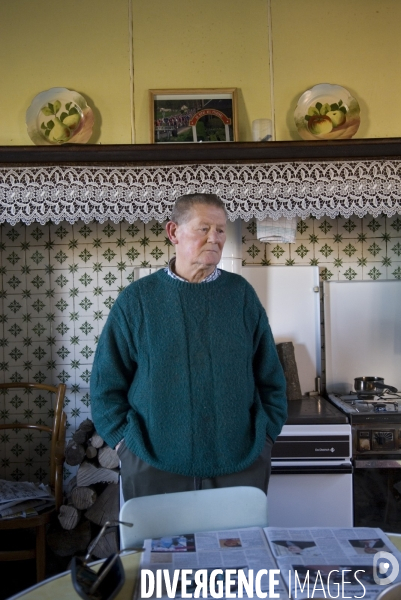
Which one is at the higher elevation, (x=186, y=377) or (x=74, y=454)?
(x=186, y=377)

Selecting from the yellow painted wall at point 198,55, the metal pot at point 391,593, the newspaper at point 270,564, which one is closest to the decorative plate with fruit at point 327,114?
the yellow painted wall at point 198,55

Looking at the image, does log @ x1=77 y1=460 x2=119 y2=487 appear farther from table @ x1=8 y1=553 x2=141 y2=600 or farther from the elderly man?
table @ x1=8 y1=553 x2=141 y2=600

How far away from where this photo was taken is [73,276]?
3.13 meters

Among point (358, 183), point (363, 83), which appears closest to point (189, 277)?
point (358, 183)

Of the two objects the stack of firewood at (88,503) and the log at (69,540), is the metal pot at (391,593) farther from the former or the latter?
the log at (69,540)

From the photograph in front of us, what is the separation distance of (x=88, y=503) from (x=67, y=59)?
2112 millimetres

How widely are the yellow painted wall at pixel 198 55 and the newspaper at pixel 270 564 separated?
211 cm

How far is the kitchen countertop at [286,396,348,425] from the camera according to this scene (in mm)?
2545

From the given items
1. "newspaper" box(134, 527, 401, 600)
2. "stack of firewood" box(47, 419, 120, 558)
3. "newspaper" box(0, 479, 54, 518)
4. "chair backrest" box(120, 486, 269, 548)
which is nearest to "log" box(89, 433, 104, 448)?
"stack of firewood" box(47, 419, 120, 558)

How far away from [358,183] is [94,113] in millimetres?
1319

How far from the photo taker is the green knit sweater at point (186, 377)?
5.43 ft

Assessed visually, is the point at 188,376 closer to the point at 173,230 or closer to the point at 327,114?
the point at 173,230

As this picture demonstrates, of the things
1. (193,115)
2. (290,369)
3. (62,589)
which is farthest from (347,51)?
(62,589)

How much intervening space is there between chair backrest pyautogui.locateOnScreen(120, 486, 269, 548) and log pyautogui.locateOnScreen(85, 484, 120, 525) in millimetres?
1329
